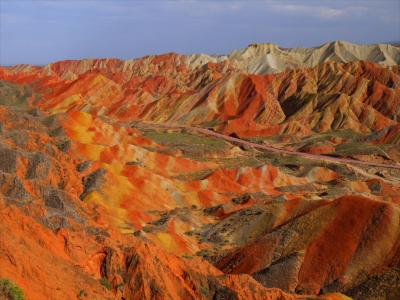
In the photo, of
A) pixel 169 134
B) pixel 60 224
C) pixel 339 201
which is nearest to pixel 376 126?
pixel 169 134

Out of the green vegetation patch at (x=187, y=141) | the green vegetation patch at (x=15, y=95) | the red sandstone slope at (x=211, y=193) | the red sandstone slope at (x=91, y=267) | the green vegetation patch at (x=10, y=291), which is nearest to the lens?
the green vegetation patch at (x=10, y=291)

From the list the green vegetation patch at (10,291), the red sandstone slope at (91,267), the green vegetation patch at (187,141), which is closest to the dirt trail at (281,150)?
the green vegetation patch at (187,141)

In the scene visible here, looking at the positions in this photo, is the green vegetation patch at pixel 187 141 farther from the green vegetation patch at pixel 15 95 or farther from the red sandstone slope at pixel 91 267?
the red sandstone slope at pixel 91 267

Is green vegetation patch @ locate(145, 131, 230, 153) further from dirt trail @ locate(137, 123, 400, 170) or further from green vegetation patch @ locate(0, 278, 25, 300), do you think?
green vegetation patch @ locate(0, 278, 25, 300)

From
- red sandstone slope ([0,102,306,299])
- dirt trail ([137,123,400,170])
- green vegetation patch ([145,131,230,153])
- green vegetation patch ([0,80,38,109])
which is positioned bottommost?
dirt trail ([137,123,400,170])

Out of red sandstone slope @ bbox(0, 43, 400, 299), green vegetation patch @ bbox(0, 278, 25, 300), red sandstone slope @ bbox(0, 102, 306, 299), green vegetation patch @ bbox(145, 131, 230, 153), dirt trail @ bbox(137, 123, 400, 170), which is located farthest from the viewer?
green vegetation patch @ bbox(145, 131, 230, 153)

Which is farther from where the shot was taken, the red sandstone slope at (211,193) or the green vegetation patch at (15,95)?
the green vegetation patch at (15,95)

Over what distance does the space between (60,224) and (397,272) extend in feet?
60.1

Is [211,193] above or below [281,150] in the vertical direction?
above

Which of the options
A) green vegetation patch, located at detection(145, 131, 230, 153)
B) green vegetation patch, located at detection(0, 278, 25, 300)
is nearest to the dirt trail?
green vegetation patch, located at detection(145, 131, 230, 153)

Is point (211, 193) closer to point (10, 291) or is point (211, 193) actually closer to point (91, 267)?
point (91, 267)

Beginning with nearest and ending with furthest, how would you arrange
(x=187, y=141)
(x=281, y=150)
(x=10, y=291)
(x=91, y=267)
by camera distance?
1. (x=10, y=291)
2. (x=91, y=267)
3. (x=187, y=141)
4. (x=281, y=150)

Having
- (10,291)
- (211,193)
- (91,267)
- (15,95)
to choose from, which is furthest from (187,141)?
(10,291)

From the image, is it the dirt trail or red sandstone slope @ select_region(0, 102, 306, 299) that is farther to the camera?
the dirt trail
